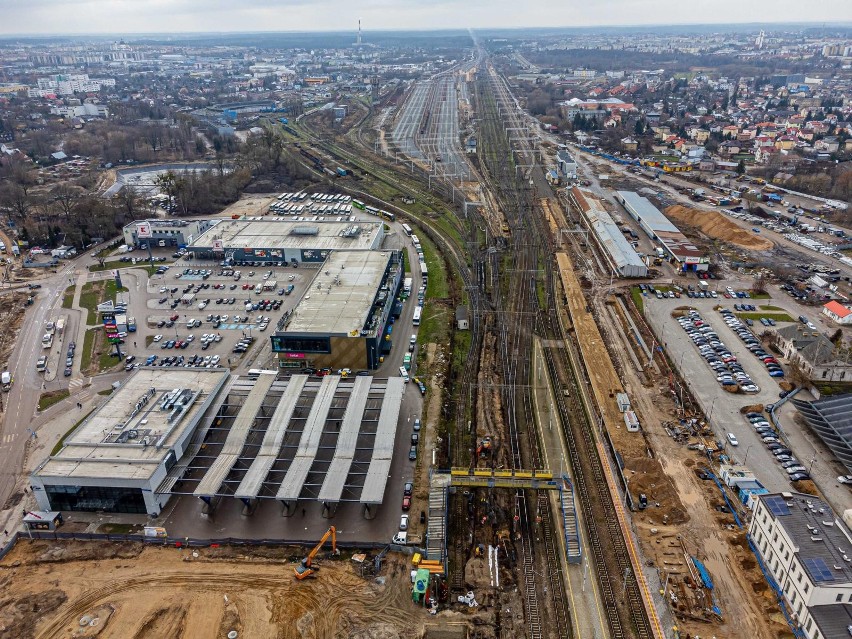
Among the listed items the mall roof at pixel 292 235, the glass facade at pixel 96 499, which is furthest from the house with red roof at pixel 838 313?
the glass facade at pixel 96 499

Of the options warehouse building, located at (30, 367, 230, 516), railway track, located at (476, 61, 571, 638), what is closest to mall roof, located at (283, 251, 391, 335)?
warehouse building, located at (30, 367, 230, 516)

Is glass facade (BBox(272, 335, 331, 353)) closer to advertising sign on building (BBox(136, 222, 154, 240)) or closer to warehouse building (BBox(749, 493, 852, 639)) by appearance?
warehouse building (BBox(749, 493, 852, 639))

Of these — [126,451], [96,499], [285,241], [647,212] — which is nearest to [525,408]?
[126,451]

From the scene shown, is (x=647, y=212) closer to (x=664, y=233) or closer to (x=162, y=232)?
A: (x=664, y=233)

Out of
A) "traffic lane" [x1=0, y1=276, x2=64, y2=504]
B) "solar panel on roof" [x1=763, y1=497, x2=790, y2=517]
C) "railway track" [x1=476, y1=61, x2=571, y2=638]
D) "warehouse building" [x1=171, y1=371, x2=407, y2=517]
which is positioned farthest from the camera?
"traffic lane" [x1=0, y1=276, x2=64, y2=504]

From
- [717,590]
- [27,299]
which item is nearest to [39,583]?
[717,590]
